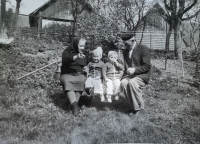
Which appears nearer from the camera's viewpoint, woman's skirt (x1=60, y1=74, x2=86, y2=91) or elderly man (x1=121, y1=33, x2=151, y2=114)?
elderly man (x1=121, y1=33, x2=151, y2=114)

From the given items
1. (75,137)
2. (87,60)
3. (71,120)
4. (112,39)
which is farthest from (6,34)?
(75,137)

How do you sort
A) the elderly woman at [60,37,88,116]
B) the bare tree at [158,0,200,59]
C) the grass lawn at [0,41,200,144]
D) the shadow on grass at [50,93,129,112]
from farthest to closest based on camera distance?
1. the bare tree at [158,0,200,59]
2. the shadow on grass at [50,93,129,112]
3. the elderly woman at [60,37,88,116]
4. the grass lawn at [0,41,200,144]

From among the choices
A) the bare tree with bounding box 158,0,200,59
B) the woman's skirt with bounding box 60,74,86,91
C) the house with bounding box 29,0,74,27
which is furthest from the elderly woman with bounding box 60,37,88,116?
the house with bounding box 29,0,74,27

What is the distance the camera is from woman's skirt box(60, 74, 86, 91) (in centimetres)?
439

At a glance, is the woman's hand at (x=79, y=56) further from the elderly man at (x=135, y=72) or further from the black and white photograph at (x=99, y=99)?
the elderly man at (x=135, y=72)

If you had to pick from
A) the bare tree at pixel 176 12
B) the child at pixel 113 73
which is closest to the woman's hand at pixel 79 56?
the child at pixel 113 73

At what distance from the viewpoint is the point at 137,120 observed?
4023 millimetres

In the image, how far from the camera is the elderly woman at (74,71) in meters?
4.32

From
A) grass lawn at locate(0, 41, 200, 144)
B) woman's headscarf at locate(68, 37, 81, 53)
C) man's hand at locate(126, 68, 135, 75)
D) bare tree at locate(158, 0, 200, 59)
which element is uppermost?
bare tree at locate(158, 0, 200, 59)

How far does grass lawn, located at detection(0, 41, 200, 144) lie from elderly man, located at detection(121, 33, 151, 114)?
0.28m

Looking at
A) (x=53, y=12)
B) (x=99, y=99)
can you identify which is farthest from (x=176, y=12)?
(x=53, y=12)

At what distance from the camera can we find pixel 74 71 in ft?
14.9

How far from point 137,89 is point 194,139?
130 centimetres

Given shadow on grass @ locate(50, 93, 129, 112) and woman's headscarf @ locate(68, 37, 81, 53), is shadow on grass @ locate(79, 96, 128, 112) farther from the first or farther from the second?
woman's headscarf @ locate(68, 37, 81, 53)
